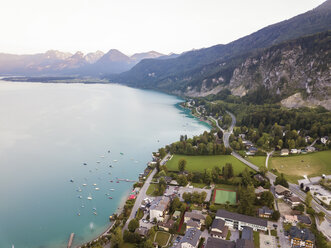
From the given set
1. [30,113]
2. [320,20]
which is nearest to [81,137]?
[30,113]

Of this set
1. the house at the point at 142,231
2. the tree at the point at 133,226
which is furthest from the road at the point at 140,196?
the house at the point at 142,231

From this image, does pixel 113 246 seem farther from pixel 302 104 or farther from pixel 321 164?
pixel 302 104

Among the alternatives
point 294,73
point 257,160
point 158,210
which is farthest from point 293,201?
point 294,73

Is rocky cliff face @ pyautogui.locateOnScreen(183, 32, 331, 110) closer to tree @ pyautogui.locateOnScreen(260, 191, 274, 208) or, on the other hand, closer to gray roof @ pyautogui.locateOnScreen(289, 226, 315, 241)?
tree @ pyautogui.locateOnScreen(260, 191, 274, 208)

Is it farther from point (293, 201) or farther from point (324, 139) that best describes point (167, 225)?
point (324, 139)

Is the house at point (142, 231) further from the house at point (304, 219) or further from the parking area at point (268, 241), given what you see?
the house at point (304, 219)

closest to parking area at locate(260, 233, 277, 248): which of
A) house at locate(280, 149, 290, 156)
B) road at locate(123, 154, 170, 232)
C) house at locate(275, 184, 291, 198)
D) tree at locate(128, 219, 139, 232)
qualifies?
house at locate(275, 184, 291, 198)
